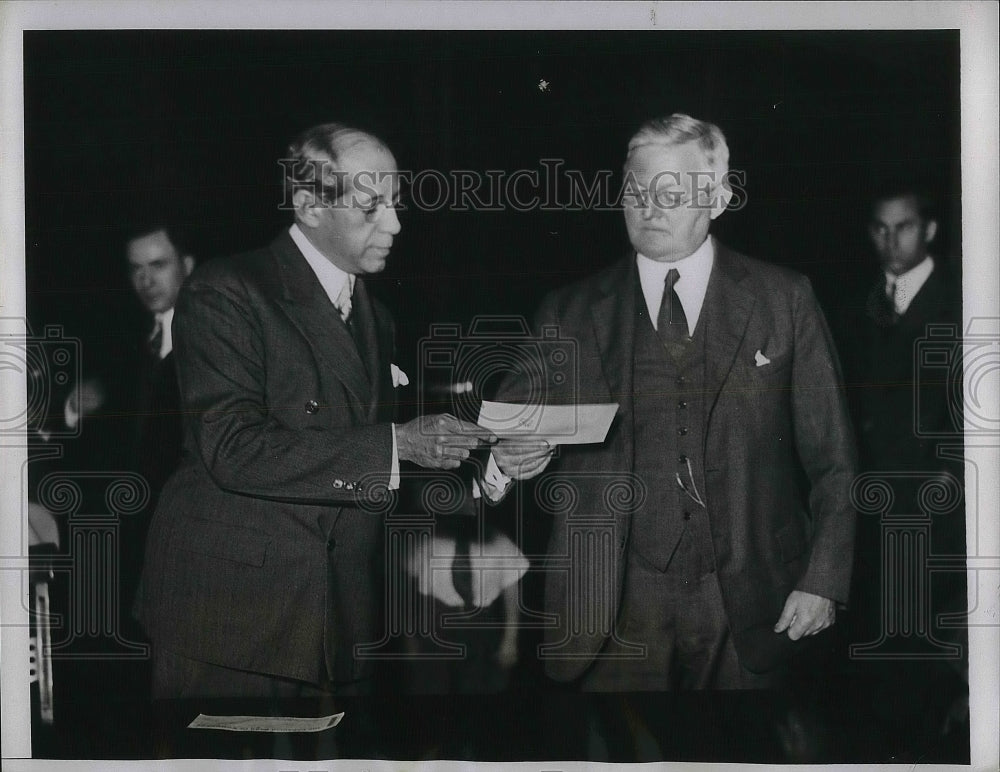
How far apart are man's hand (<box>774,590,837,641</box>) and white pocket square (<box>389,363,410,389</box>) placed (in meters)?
1.40

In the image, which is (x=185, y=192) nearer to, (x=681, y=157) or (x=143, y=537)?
(x=143, y=537)

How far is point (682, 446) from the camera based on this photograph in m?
2.91

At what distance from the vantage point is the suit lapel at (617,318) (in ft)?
9.59

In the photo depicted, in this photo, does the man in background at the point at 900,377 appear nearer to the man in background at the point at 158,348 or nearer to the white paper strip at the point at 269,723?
the white paper strip at the point at 269,723

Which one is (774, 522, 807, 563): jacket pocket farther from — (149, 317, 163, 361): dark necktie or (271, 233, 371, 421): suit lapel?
(149, 317, 163, 361): dark necktie

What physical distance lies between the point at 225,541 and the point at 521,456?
37.9 inches

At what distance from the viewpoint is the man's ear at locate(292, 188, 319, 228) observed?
290 cm

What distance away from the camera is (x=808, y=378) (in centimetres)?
295

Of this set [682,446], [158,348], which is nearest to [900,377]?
[682,446]

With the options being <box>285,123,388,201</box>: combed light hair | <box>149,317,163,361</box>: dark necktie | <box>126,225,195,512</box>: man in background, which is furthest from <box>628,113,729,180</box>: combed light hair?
<box>149,317,163,361</box>: dark necktie

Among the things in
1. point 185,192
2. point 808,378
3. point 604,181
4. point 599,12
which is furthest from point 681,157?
point 185,192

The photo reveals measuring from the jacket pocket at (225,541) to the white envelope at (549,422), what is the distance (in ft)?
2.60

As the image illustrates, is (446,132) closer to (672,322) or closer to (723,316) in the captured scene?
(672,322)

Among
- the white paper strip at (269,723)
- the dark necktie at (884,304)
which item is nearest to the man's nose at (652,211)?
the dark necktie at (884,304)
